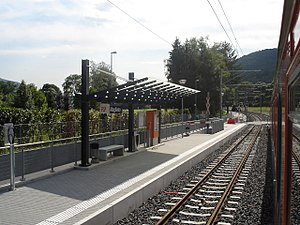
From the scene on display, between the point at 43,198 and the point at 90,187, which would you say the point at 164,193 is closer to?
the point at 90,187

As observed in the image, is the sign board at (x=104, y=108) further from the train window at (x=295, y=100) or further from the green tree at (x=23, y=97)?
the green tree at (x=23, y=97)

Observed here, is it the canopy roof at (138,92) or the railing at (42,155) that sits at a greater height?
the canopy roof at (138,92)

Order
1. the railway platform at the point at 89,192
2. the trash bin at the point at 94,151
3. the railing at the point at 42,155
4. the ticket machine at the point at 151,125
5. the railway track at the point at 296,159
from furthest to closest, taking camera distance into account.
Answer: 1. the ticket machine at the point at 151,125
2. the trash bin at the point at 94,151
3. the railing at the point at 42,155
4. the railway platform at the point at 89,192
5. the railway track at the point at 296,159

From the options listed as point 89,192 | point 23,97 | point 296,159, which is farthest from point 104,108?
point 23,97

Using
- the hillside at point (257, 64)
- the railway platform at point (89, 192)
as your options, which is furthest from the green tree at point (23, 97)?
the hillside at point (257, 64)

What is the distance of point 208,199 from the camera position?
9.84 m

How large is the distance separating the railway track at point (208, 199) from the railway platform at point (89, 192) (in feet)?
2.23

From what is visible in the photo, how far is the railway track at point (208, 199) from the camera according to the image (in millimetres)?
8000

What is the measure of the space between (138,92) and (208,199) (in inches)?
239

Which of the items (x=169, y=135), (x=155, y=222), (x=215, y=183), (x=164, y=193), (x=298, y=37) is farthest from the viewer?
(x=169, y=135)

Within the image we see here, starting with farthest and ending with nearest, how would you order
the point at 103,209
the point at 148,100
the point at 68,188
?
the point at 148,100
the point at 68,188
the point at 103,209

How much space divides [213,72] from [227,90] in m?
12.1

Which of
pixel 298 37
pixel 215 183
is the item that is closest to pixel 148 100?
pixel 215 183

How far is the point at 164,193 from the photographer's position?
10.3 m
